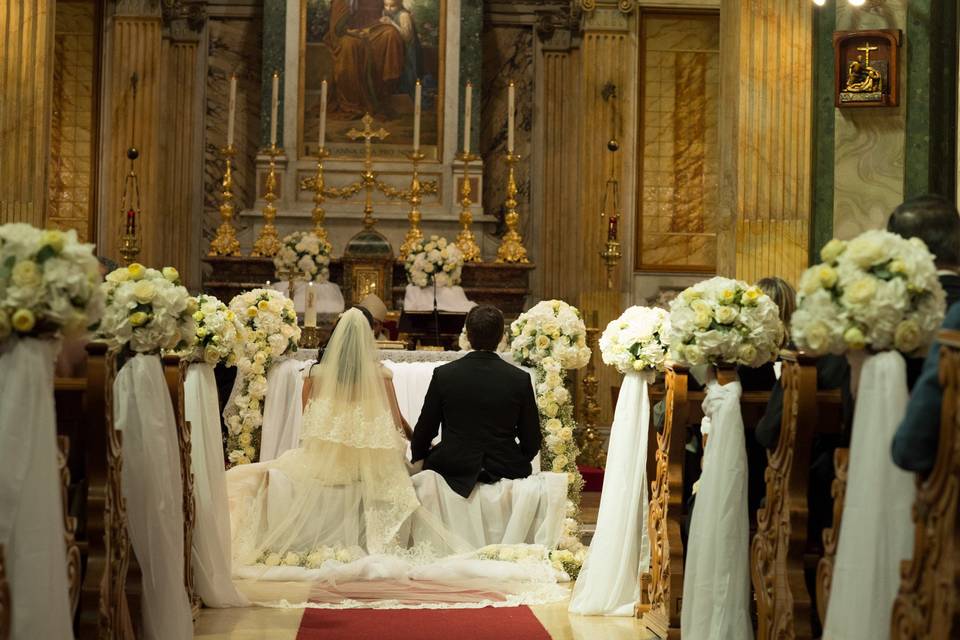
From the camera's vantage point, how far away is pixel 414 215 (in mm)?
14086

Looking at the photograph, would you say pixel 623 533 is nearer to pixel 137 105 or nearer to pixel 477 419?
pixel 477 419

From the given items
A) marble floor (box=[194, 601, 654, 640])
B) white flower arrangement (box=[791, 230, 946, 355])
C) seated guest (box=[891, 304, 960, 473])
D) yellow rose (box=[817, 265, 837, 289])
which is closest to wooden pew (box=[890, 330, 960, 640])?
seated guest (box=[891, 304, 960, 473])

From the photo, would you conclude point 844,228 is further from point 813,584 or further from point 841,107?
point 813,584

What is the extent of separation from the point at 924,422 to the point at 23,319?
2538 millimetres

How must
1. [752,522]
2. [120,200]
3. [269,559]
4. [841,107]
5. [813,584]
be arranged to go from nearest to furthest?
[813,584] < [752,522] < [269,559] < [841,107] < [120,200]

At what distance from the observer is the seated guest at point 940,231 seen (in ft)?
15.2

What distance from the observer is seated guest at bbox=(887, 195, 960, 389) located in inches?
183

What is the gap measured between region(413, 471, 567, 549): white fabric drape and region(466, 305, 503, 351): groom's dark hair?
31.3 inches

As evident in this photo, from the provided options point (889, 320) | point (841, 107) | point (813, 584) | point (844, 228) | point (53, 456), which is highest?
point (841, 107)

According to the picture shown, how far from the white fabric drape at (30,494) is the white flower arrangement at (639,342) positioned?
3450 mm

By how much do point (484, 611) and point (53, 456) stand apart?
3.25m

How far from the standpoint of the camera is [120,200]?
15.7 meters

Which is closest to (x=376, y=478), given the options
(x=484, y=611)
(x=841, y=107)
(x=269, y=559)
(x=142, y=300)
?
(x=269, y=559)

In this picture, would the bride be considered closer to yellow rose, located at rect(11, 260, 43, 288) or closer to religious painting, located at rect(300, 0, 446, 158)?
yellow rose, located at rect(11, 260, 43, 288)
